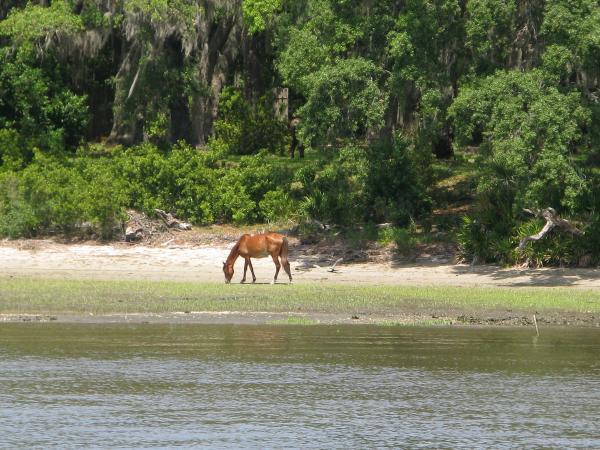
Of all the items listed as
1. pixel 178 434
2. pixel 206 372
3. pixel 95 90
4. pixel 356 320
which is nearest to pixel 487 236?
pixel 356 320

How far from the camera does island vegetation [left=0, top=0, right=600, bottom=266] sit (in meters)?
25.8

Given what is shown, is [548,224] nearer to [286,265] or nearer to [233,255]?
[286,265]

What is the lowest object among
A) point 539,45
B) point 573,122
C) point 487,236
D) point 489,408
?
point 489,408

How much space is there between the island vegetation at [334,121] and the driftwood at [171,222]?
346 mm

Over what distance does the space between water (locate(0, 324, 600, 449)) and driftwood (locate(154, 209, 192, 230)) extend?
12.6m

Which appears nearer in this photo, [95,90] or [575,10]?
[575,10]

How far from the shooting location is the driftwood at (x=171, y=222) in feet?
106

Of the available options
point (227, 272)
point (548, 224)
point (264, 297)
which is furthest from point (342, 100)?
point (264, 297)

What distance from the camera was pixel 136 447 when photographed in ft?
38.9

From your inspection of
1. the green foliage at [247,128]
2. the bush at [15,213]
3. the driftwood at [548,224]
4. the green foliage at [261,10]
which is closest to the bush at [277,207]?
the bush at [15,213]

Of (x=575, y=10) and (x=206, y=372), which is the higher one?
(x=575, y=10)

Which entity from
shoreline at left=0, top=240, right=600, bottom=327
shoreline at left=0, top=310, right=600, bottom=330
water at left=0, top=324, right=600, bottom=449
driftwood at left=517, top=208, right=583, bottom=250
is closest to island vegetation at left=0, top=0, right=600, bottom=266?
driftwood at left=517, top=208, right=583, bottom=250

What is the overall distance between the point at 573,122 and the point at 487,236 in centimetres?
425

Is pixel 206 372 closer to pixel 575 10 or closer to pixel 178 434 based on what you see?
pixel 178 434
